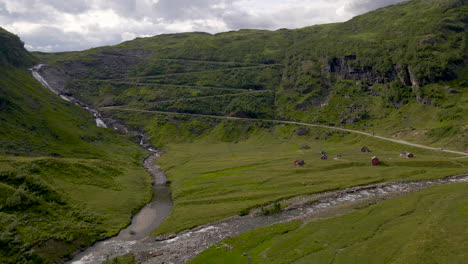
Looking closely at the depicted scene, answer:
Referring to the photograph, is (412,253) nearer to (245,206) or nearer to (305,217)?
(305,217)

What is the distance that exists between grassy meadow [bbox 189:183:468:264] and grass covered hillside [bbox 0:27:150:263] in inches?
1282

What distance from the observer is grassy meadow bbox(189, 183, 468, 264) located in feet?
161

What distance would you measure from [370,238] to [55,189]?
278 ft

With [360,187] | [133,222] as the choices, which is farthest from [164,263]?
[360,187]

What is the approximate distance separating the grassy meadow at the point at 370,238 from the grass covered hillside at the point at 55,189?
3256 cm

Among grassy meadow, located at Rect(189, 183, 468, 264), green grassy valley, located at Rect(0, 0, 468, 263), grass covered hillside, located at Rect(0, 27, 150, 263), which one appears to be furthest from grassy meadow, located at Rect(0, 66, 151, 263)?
grassy meadow, located at Rect(189, 183, 468, 264)

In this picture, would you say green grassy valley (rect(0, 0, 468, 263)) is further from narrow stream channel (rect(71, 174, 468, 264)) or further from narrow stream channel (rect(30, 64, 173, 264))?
narrow stream channel (rect(30, 64, 173, 264))

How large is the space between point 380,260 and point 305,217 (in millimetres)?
Answer: 26412

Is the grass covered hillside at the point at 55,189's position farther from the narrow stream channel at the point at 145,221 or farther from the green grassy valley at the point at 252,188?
the narrow stream channel at the point at 145,221

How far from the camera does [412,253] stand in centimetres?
4762

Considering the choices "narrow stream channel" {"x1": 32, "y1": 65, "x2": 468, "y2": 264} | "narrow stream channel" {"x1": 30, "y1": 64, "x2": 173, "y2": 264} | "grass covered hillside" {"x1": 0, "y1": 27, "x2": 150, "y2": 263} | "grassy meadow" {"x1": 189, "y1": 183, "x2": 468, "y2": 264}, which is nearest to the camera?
"grassy meadow" {"x1": 189, "y1": 183, "x2": 468, "y2": 264}

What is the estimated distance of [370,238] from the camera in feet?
189

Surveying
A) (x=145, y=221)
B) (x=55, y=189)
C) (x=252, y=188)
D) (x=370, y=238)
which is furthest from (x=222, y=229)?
(x=55, y=189)

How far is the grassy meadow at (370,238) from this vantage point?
4912 cm
